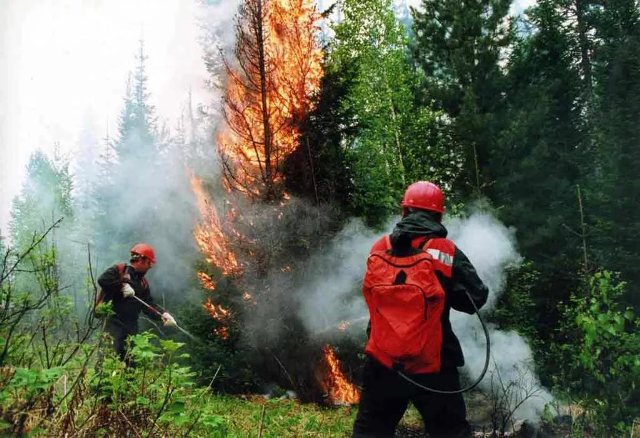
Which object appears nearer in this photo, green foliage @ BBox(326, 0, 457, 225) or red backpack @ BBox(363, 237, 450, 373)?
red backpack @ BBox(363, 237, 450, 373)

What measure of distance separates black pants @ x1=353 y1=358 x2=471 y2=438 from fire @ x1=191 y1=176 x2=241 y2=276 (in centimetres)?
636

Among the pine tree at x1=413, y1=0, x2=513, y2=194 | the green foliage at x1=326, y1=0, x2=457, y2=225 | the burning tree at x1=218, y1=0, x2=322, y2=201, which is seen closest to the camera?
the burning tree at x1=218, y1=0, x2=322, y2=201

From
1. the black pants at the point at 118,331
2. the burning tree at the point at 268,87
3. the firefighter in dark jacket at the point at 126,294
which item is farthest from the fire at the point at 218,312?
the black pants at the point at 118,331

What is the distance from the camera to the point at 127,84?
43.8 meters

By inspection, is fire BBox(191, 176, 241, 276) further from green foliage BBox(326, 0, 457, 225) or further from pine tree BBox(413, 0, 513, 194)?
pine tree BBox(413, 0, 513, 194)

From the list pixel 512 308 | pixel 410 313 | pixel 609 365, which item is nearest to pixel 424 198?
pixel 410 313

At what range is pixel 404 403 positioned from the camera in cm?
360

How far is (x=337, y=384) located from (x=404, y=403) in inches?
234

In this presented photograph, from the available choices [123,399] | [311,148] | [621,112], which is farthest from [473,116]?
[123,399]

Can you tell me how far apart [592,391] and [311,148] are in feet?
21.9

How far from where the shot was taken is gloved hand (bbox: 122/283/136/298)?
6593 mm

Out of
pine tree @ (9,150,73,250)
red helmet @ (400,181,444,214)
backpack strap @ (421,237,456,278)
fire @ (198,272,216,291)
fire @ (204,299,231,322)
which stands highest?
pine tree @ (9,150,73,250)

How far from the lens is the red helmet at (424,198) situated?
158 inches

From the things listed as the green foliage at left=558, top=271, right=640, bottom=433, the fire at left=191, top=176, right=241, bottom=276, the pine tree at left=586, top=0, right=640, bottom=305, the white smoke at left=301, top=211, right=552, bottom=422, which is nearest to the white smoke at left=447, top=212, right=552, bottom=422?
the white smoke at left=301, top=211, right=552, bottom=422
